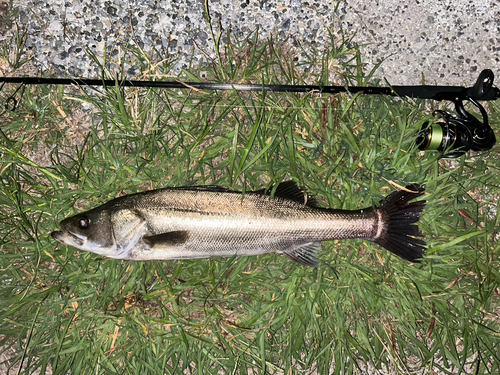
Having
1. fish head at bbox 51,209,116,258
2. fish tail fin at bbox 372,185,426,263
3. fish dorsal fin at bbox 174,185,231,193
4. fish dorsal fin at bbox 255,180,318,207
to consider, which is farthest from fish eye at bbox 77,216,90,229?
fish tail fin at bbox 372,185,426,263

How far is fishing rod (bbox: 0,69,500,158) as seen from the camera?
2.89 m

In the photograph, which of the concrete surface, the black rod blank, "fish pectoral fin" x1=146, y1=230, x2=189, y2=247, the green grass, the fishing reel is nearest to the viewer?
"fish pectoral fin" x1=146, y1=230, x2=189, y2=247

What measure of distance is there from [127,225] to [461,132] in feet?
9.23

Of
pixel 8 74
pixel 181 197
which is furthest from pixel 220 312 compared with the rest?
pixel 8 74

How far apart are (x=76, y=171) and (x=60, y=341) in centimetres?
152

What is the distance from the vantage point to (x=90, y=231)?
277cm

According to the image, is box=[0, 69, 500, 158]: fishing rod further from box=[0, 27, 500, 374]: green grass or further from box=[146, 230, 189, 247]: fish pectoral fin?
box=[146, 230, 189, 247]: fish pectoral fin

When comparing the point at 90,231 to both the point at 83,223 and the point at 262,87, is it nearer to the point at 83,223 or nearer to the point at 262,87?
the point at 83,223

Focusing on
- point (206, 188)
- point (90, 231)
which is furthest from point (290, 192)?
point (90, 231)

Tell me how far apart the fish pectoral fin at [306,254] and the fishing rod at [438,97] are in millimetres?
1256

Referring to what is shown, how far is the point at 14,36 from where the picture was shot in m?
3.45

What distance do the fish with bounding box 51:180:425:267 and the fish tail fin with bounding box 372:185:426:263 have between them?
18 mm

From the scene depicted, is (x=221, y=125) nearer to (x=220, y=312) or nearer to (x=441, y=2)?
(x=220, y=312)

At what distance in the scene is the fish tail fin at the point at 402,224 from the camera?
2.91 m
